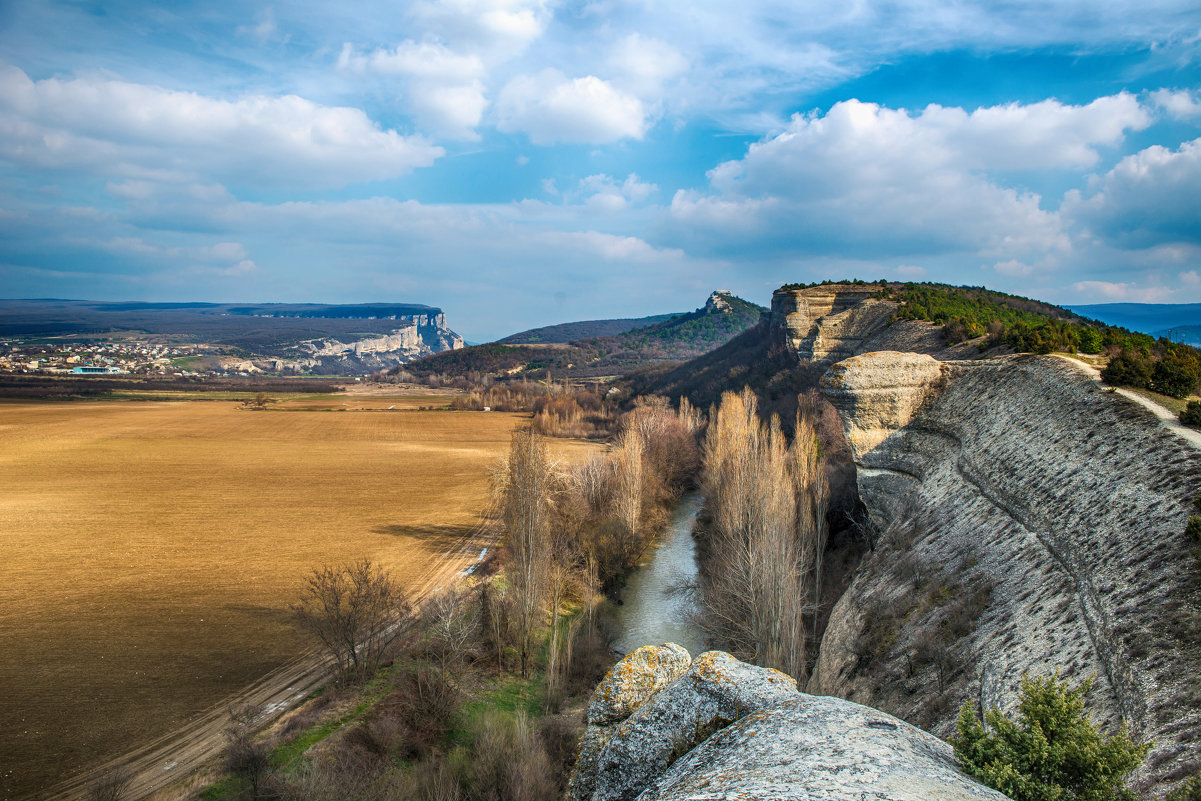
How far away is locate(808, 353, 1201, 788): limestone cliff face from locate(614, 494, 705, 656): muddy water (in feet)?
32.4

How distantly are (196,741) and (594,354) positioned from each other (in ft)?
547

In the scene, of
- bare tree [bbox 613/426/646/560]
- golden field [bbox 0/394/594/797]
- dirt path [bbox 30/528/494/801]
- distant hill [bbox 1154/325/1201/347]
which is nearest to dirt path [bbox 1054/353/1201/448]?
bare tree [bbox 613/426/646/560]

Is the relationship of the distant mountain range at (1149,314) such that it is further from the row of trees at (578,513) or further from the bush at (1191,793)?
the bush at (1191,793)

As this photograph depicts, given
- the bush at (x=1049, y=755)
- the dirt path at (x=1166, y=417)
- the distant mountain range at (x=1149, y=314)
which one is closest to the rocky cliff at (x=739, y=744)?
the bush at (x=1049, y=755)

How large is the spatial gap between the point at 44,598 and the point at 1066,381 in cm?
4342

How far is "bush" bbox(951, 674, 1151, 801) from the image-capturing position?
17.3ft

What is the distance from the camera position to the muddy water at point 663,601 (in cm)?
2684

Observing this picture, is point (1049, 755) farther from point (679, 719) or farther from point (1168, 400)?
point (1168, 400)

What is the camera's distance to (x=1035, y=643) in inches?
412

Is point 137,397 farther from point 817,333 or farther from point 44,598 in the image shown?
point 817,333

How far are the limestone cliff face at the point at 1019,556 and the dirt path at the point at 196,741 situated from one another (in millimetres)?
18538

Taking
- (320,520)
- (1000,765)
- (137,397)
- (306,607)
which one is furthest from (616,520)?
(137,397)

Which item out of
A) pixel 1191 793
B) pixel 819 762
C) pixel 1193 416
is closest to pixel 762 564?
pixel 1193 416

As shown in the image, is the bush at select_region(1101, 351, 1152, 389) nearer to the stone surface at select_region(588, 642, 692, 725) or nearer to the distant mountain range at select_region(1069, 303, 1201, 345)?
the stone surface at select_region(588, 642, 692, 725)
